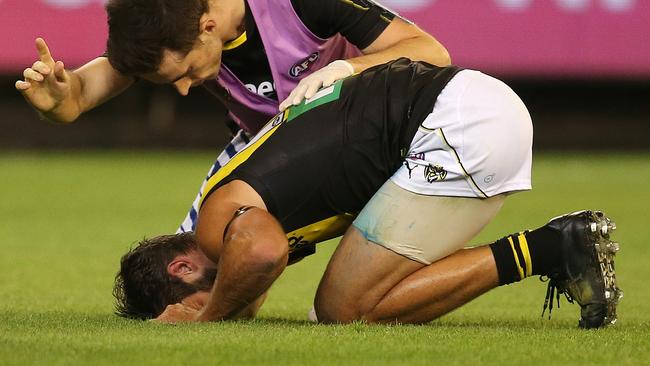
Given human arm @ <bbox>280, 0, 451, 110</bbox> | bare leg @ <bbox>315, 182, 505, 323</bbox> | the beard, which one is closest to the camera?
bare leg @ <bbox>315, 182, 505, 323</bbox>

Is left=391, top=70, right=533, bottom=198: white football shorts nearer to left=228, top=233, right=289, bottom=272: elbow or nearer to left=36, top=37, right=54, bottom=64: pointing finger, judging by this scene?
left=228, top=233, right=289, bottom=272: elbow

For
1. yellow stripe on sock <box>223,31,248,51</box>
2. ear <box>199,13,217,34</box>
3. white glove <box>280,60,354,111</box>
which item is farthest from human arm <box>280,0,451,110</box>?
ear <box>199,13,217,34</box>

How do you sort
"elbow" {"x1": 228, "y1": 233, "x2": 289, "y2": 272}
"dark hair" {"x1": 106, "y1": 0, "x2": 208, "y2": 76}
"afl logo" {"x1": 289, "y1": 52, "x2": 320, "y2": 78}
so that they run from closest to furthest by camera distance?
"elbow" {"x1": 228, "y1": 233, "x2": 289, "y2": 272}
"dark hair" {"x1": 106, "y1": 0, "x2": 208, "y2": 76}
"afl logo" {"x1": 289, "y1": 52, "x2": 320, "y2": 78}

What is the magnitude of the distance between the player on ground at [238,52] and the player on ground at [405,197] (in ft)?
0.67

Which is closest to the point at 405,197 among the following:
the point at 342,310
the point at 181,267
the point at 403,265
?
the point at 403,265

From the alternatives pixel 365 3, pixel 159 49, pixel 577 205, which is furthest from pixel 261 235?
pixel 577 205

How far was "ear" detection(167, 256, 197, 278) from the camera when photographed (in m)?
4.33

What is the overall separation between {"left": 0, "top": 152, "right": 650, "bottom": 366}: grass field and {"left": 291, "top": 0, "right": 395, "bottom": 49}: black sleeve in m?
1.04

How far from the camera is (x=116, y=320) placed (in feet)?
14.0

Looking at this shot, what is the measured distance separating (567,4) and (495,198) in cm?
Answer: 871

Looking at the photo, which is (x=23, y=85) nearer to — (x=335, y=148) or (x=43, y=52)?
(x=43, y=52)

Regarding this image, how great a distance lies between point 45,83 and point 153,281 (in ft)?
2.56

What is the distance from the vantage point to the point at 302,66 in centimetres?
469

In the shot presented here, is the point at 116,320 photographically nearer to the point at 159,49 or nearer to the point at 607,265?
the point at 159,49
